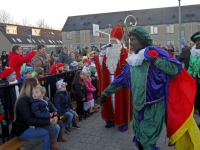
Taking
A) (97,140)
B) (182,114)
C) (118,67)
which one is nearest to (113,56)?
(118,67)

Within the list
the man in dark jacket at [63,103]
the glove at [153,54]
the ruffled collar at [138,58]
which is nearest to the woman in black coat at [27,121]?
the man in dark jacket at [63,103]

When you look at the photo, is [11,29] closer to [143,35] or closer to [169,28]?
[169,28]

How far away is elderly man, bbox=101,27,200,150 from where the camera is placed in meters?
3.03

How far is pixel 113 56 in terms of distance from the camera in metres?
4.99

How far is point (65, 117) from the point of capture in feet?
15.9

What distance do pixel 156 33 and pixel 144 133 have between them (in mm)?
44958

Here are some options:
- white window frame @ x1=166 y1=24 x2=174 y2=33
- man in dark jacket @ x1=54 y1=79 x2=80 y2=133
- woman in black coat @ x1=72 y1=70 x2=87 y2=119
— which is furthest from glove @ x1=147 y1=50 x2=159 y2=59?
white window frame @ x1=166 y1=24 x2=174 y2=33

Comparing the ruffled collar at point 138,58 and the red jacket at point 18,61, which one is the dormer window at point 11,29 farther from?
the ruffled collar at point 138,58

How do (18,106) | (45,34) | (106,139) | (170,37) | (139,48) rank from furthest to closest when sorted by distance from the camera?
→ (45,34) < (170,37) < (106,139) < (18,106) < (139,48)

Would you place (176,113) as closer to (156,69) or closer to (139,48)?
(156,69)

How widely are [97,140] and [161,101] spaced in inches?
74.4

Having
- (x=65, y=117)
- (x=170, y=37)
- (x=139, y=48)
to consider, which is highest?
(x=170, y=37)

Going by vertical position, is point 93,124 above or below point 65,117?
below

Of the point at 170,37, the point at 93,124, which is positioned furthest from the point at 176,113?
the point at 170,37
